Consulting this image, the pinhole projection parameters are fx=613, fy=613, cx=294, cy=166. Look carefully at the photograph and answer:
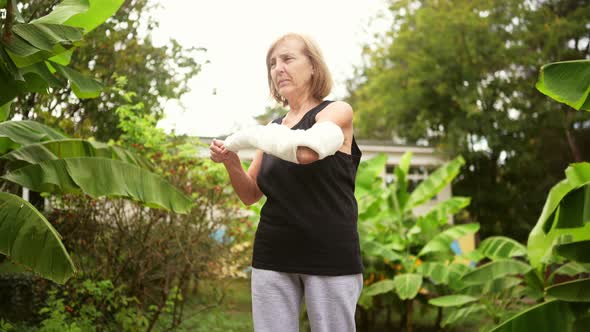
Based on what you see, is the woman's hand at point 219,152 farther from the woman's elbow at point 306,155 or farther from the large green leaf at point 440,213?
the large green leaf at point 440,213

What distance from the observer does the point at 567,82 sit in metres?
3.04

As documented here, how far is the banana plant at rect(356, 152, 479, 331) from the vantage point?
24.5 feet

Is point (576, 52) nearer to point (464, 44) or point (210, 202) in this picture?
point (464, 44)

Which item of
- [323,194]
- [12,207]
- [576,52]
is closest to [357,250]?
[323,194]

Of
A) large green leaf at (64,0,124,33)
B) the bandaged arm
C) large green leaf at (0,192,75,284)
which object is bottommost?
large green leaf at (0,192,75,284)

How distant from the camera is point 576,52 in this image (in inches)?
627

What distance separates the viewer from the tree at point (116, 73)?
6.75 m

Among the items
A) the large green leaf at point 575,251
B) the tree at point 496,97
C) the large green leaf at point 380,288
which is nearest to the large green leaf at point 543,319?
the large green leaf at point 575,251

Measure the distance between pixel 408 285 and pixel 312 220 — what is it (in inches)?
219

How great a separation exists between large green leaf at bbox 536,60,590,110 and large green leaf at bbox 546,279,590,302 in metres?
1.33

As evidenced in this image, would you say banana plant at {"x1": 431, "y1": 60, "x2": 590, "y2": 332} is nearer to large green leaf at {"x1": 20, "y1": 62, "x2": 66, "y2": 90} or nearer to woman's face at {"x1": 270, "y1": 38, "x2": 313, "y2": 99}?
woman's face at {"x1": 270, "y1": 38, "x2": 313, "y2": 99}

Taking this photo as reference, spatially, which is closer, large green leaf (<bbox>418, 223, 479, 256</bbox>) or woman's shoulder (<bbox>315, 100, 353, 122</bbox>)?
woman's shoulder (<bbox>315, 100, 353, 122</bbox>)

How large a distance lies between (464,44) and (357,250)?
1639cm

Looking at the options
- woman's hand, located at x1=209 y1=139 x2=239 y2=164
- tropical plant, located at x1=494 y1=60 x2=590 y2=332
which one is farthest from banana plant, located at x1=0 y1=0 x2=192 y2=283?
tropical plant, located at x1=494 y1=60 x2=590 y2=332
